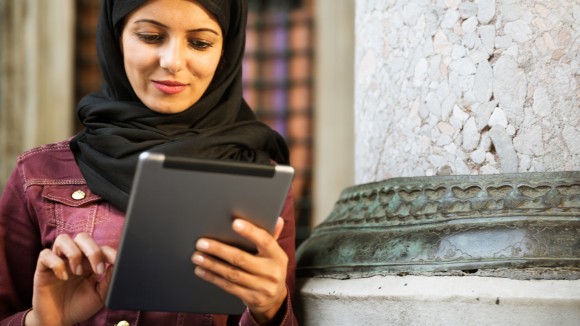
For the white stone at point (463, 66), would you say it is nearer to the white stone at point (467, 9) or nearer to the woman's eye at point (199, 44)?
the white stone at point (467, 9)

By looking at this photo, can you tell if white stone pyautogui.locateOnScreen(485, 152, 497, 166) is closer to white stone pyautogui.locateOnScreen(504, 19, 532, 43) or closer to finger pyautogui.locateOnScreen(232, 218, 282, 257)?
white stone pyautogui.locateOnScreen(504, 19, 532, 43)

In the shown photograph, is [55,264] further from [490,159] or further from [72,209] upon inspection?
[490,159]

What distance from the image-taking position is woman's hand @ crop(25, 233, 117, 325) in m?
1.59

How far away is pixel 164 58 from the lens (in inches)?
72.3

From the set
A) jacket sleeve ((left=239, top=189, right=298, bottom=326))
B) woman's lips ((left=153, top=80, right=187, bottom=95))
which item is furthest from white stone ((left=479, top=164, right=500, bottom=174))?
woman's lips ((left=153, top=80, right=187, bottom=95))

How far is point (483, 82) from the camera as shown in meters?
1.86

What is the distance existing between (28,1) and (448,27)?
5602 millimetres

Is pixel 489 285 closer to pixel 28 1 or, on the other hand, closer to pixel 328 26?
pixel 328 26

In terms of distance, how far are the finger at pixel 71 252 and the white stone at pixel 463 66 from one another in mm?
884

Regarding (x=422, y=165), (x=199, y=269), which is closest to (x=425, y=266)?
(x=422, y=165)

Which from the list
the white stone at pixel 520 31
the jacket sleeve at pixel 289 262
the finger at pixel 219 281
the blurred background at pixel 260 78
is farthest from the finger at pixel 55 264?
the blurred background at pixel 260 78

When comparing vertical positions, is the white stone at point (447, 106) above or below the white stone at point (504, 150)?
above

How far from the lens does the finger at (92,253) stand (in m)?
1.54

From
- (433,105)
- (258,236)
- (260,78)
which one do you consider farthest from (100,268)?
(260,78)
